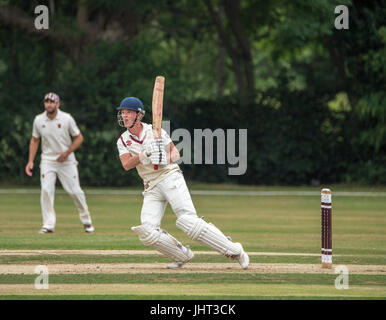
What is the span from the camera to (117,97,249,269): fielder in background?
948 centimetres

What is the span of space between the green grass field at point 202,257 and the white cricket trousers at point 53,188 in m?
0.32

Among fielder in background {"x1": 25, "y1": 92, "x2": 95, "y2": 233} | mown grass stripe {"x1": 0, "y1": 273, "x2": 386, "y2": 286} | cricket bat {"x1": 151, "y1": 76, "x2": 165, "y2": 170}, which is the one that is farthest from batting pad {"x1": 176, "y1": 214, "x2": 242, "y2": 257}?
fielder in background {"x1": 25, "y1": 92, "x2": 95, "y2": 233}

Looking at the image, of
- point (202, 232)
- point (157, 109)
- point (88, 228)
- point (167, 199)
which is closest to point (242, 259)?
point (202, 232)

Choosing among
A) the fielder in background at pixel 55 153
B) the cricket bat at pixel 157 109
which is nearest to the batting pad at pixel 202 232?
the cricket bat at pixel 157 109

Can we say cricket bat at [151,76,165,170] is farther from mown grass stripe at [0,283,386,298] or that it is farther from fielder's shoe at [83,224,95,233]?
fielder's shoe at [83,224,95,233]

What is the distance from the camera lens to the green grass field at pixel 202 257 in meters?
8.46

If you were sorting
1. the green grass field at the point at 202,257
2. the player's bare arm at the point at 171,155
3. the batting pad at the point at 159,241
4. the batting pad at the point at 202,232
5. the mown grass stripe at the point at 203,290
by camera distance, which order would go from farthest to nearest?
the player's bare arm at the point at 171,155, the batting pad at the point at 159,241, the batting pad at the point at 202,232, the green grass field at the point at 202,257, the mown grass stripe at the point at 203,290

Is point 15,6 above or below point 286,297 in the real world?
above

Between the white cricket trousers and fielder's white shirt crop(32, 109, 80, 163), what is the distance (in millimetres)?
134

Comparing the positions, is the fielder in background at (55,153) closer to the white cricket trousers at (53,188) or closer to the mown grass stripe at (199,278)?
the white cricket trousers at (53,188)
